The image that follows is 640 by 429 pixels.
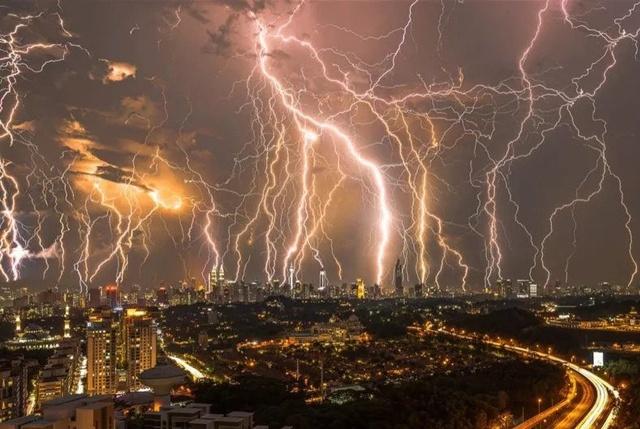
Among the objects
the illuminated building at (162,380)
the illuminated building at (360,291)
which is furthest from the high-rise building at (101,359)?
the illuminated building at (360,291)

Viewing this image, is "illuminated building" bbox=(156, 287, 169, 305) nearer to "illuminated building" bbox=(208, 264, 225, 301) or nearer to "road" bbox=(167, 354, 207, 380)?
"illuminated building" bbox=(208, 264, 225, 301)

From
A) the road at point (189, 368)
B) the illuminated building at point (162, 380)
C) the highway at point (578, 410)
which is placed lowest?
the road at point (189, 368)

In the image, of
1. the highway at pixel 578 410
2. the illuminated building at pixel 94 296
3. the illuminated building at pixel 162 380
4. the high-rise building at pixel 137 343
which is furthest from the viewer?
the illuminated building at pixel 94 296

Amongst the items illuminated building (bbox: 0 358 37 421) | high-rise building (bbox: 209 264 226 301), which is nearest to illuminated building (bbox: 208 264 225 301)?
high-rise building (bbox: 209 264 226 301)

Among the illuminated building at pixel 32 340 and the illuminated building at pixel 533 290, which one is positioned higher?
the illuminated building at pixel 533 290

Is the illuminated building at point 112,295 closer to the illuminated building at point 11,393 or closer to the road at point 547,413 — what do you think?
the illuminated building at point 11,393

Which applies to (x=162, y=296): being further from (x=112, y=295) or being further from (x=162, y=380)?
(x=162, y=380)
